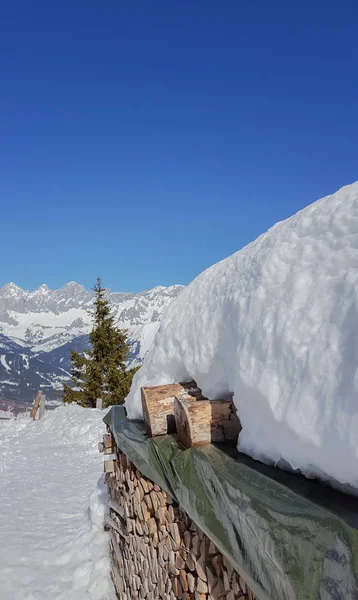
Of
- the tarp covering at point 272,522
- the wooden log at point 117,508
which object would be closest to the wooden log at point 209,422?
the tarp covering at point 272,522

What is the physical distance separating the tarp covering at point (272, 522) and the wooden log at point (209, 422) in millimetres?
91

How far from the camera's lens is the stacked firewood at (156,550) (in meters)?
2.49

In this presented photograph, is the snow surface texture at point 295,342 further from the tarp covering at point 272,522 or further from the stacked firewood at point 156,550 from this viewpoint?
the stacked firewood at point 156,550

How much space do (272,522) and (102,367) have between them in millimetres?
21159

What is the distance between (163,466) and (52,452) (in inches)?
421

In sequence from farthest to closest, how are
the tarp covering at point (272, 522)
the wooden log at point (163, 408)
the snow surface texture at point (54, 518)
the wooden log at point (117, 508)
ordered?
the snow surface texture at point (54, 518) → the wooden log at point (117, 508) → the wooden log at point (163, 408) → the tarp covering at point (272, 522)

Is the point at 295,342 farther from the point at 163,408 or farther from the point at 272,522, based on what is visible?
the point at 163,408

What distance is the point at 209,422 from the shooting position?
112 inches

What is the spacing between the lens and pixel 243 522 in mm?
1991

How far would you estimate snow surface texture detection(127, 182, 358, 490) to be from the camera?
1.86m

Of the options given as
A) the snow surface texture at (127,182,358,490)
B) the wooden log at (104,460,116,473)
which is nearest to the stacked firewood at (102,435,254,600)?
the wooden log at (104,460,116,473)

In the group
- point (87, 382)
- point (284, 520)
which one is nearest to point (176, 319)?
point (284, 520)

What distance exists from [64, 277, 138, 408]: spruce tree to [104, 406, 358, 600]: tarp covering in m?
19.3

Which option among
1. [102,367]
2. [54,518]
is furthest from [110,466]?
[102,367]
